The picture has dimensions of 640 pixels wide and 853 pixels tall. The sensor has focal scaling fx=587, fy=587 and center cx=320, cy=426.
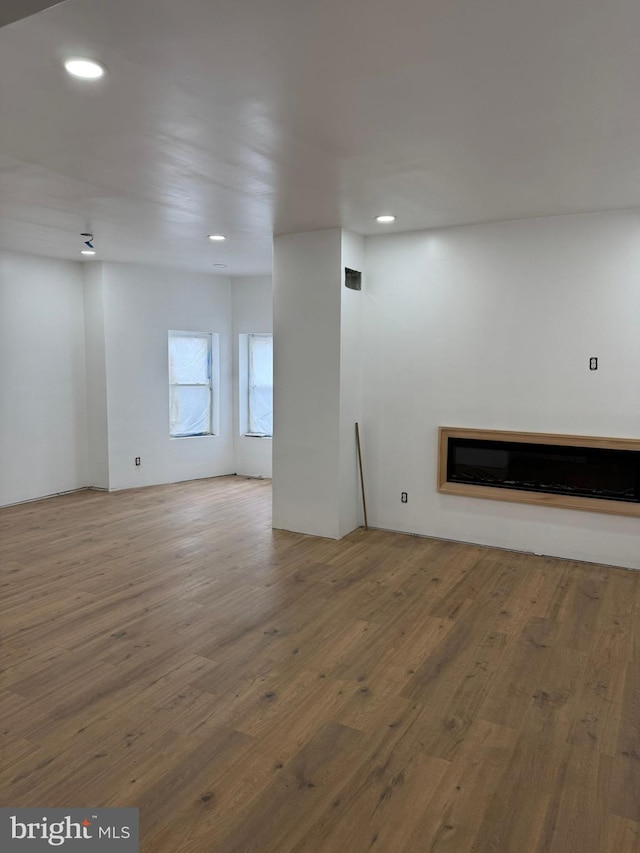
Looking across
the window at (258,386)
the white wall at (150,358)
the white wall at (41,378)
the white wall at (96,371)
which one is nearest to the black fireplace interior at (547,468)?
the window at (258,386)

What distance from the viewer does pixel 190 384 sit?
748cm

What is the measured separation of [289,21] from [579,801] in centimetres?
273

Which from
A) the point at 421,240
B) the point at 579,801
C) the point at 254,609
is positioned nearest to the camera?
the point at 579,801

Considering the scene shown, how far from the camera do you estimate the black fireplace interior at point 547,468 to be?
14.0 feet

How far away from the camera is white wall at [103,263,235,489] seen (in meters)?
6.67

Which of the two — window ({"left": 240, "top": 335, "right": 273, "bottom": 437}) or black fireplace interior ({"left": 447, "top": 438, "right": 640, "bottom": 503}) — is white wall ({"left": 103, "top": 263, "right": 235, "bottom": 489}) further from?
black fireplace interior ({"left": 447, "top": 438, "right": 640, "bottom": 503})

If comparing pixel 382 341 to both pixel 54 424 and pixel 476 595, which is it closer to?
pixel 476 595

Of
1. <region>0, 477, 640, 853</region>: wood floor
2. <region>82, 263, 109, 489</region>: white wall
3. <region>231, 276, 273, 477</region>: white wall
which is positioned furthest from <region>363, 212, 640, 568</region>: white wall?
<region>82, 263, 109, 489</region>: white wall

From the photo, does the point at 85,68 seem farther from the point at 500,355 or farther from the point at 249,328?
the point at 249,328

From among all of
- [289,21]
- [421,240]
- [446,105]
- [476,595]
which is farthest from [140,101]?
[476,595]

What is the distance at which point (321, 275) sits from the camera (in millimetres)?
4828

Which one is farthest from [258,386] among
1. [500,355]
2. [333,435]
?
[500,355]

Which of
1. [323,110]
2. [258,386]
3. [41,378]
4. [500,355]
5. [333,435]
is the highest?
[323,110]

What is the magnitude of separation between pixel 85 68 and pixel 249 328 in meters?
5.48
